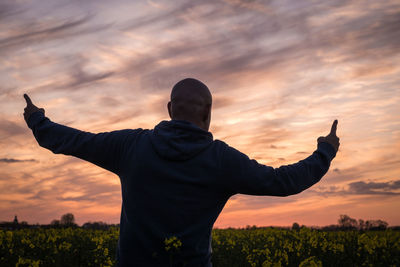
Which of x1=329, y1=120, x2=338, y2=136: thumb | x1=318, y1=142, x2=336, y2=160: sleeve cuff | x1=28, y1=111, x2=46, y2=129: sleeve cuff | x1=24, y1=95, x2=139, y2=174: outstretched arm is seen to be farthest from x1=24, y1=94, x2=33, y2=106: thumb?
x1=329, y1=120, x2=338, y2=136: thumb

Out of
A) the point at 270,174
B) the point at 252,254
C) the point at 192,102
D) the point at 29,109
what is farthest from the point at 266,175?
the point at 252,254

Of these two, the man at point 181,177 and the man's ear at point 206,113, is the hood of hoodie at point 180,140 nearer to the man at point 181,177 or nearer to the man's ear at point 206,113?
the man at point 181,177

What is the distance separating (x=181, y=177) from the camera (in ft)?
8.46

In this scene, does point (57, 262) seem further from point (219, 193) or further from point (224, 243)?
point (224, 243)

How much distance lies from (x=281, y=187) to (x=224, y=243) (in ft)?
36.8

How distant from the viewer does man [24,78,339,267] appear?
2582mm

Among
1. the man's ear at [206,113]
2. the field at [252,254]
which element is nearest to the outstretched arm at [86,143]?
the man's ear at [206,113]

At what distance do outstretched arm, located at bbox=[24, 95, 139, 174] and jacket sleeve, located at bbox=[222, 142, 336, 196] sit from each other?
767mm

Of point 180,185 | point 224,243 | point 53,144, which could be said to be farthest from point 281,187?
point 224,243

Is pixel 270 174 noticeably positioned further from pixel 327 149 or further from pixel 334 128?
pixel 334 128

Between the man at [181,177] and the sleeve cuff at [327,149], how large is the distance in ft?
0.33

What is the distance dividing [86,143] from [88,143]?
0.6 inches

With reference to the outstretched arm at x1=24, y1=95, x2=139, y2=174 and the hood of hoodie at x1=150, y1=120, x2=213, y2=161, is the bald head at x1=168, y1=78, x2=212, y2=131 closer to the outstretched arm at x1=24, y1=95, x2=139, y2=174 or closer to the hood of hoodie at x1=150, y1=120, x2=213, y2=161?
the hood of hoodie at x1=150, y1=120, x2=213, y2=161

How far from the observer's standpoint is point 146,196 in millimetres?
2643
